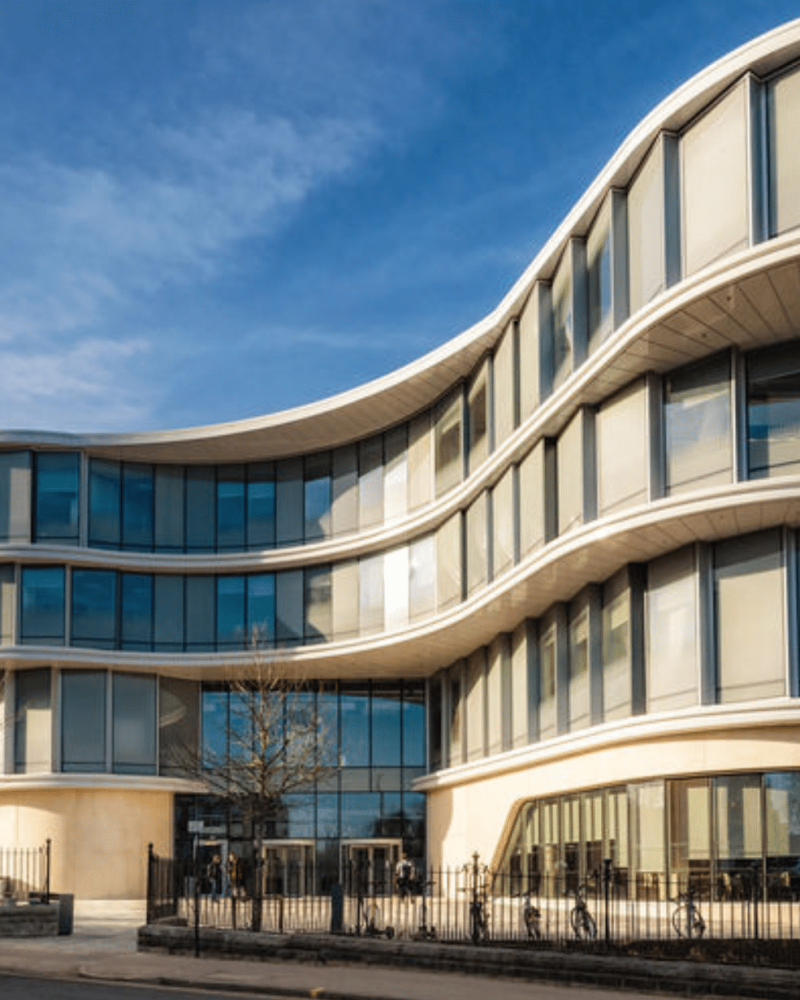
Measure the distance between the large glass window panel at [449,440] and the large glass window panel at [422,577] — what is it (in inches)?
84.8

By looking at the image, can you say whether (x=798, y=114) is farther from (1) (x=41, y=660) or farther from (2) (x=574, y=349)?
(1) (x=41, y=660)

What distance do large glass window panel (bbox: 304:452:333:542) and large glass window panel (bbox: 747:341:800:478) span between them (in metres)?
25.3

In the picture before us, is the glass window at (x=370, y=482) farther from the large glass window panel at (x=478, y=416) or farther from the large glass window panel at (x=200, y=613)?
the large glass window panel at (x=478, y=416)

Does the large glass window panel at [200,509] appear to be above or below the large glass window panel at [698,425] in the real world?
above

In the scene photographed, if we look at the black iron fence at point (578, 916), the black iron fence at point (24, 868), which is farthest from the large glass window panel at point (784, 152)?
the black iron fence at point (24, 868)

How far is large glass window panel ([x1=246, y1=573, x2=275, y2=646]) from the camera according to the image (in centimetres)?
5472

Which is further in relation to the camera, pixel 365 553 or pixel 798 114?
pixel 365 553

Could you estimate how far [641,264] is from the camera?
1300 inches

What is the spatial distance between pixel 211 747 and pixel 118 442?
37.5 ft

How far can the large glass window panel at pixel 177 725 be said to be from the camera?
54.8 m

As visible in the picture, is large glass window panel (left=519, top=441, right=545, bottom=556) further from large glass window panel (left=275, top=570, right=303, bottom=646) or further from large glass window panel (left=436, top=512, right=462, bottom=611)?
large glass window panel (left=275, top=570, right=303, bottom=646)

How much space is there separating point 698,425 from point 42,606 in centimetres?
2869

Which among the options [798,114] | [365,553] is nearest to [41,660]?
[365,553]

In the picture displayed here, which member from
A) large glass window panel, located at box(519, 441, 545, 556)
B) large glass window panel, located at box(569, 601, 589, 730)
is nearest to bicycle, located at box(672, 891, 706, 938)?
large glass window panel, located at box(569, 601, 589, 730)
